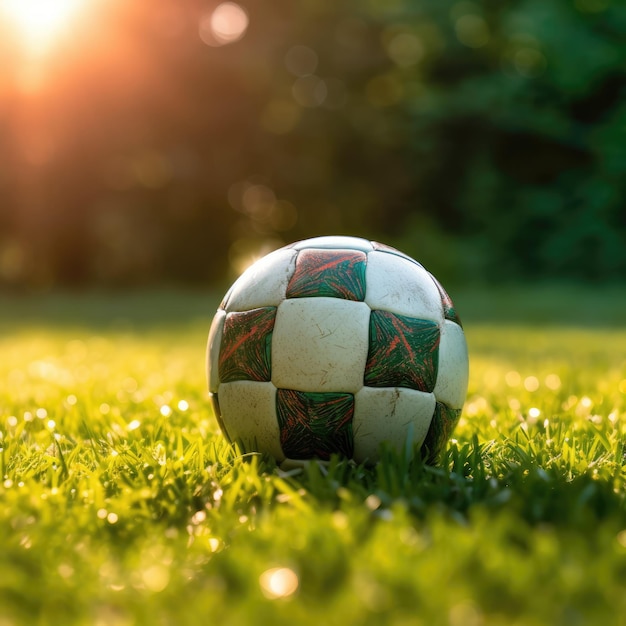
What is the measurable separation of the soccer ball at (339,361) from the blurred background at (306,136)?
1724cm

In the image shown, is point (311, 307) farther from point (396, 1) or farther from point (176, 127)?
point (396, 1)

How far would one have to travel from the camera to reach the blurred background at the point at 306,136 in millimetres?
19766

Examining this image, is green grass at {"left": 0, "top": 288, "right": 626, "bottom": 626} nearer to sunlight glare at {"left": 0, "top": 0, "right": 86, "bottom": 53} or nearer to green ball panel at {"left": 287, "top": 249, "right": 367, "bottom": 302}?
green ball panel at {"left": 287, "top": 249, "right": 367, "bottom": 302}

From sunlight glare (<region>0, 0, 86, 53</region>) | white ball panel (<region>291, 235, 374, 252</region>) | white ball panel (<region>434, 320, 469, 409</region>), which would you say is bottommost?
white ball panel (<region>434, 320, 469, 409</region>)

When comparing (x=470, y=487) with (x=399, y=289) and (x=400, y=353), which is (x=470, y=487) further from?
(x=399, y=289)

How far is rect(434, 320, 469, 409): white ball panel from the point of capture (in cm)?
299

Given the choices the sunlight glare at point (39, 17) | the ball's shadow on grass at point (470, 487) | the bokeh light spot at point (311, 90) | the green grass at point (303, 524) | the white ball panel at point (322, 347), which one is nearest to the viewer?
the green grass at point (303, 524)

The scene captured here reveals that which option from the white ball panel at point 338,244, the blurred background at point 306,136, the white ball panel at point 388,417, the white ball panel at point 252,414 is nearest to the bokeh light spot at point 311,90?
the blurred background at point 306,136

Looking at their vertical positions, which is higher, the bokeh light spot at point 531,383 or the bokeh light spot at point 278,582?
the bokeh light spot at point 278,582

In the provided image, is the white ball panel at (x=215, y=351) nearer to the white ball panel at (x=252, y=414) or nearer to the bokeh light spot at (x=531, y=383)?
the white ball panel at (x=252, y=414)

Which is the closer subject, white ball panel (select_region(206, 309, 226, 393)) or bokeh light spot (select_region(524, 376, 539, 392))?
white ball panel (select_region(206, 309, 226, 393))

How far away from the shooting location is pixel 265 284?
306cm

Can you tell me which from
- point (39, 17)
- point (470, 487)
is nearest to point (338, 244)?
point (470, 487)

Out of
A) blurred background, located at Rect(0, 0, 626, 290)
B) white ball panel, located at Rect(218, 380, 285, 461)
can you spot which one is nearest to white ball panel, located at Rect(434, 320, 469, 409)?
white ball panel, located at Rect(218, 380, 285, 461)
